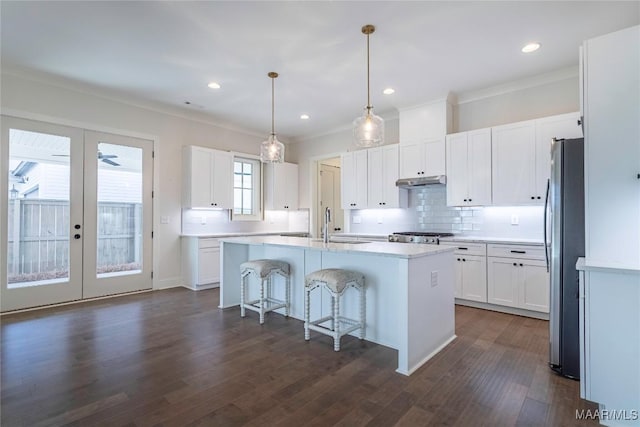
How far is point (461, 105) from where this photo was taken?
4828mm

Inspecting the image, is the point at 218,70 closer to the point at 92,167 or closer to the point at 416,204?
the point at 92,167

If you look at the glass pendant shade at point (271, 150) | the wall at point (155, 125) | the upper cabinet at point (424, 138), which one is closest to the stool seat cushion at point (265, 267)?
the glass pendant shade at point (271, 150)

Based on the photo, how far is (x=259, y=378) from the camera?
2.31 m

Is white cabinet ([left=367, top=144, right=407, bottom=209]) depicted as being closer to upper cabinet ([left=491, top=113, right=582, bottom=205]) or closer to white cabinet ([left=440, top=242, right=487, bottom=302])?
white cabinet ([left=440, top=242, right=487, bottom=302])

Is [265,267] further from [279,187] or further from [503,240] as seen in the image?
[279,187]

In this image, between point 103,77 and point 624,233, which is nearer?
point 624,233

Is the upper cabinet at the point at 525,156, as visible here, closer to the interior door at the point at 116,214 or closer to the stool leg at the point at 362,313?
the stool leg at the point at 362,313

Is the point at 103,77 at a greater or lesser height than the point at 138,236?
greater

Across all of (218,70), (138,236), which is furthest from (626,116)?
(138,236)

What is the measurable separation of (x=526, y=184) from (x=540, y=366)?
2277mm

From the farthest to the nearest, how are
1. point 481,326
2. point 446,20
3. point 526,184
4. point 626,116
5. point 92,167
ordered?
point 92,167, point 526,184, point 481,326, point 446,20, point 626,116

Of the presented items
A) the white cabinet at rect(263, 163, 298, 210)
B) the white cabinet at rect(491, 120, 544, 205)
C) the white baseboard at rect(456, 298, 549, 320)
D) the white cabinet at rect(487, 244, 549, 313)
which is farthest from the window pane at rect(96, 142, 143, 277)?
the white cabinet at rect(491, 120, 544, 205)

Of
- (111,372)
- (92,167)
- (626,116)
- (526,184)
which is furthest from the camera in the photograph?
(92,167)

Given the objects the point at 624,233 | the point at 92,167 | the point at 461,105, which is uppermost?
the point at 461,105
